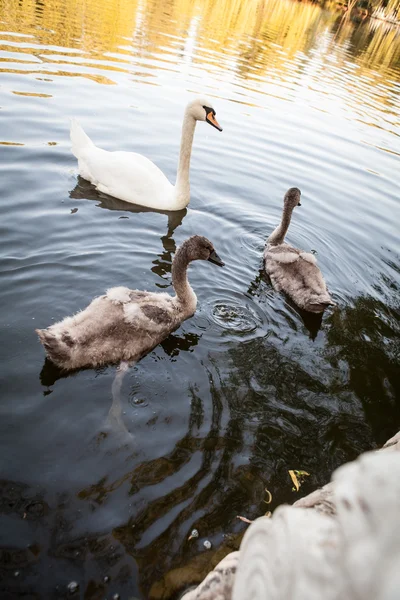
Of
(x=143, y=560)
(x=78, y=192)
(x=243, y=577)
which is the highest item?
(x=243, y=577)

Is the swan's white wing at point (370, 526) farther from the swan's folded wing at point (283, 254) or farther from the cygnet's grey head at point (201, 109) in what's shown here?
the cygnet's grey head at point (201, 109)

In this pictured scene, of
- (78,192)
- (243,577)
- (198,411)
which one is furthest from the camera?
(78,192)

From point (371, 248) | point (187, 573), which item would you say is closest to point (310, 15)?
point (371, 248)

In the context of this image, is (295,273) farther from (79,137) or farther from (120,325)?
(79,137)

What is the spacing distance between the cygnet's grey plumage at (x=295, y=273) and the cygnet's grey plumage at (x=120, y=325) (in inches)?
67.9

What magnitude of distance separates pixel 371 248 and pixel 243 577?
8563 mm

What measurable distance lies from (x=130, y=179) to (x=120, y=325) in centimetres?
430

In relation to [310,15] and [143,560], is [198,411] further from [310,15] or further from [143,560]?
[310,15]

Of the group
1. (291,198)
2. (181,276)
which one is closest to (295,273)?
(291,198)

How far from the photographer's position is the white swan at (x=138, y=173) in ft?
26.4

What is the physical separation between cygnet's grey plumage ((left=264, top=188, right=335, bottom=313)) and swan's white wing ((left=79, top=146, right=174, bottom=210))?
2.33 m

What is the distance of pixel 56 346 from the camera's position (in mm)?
3998

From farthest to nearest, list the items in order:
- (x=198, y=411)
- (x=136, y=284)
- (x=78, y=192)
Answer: (x=78, y=192), (x=136, y=284), (x=198, y=411)

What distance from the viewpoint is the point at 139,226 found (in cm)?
769
